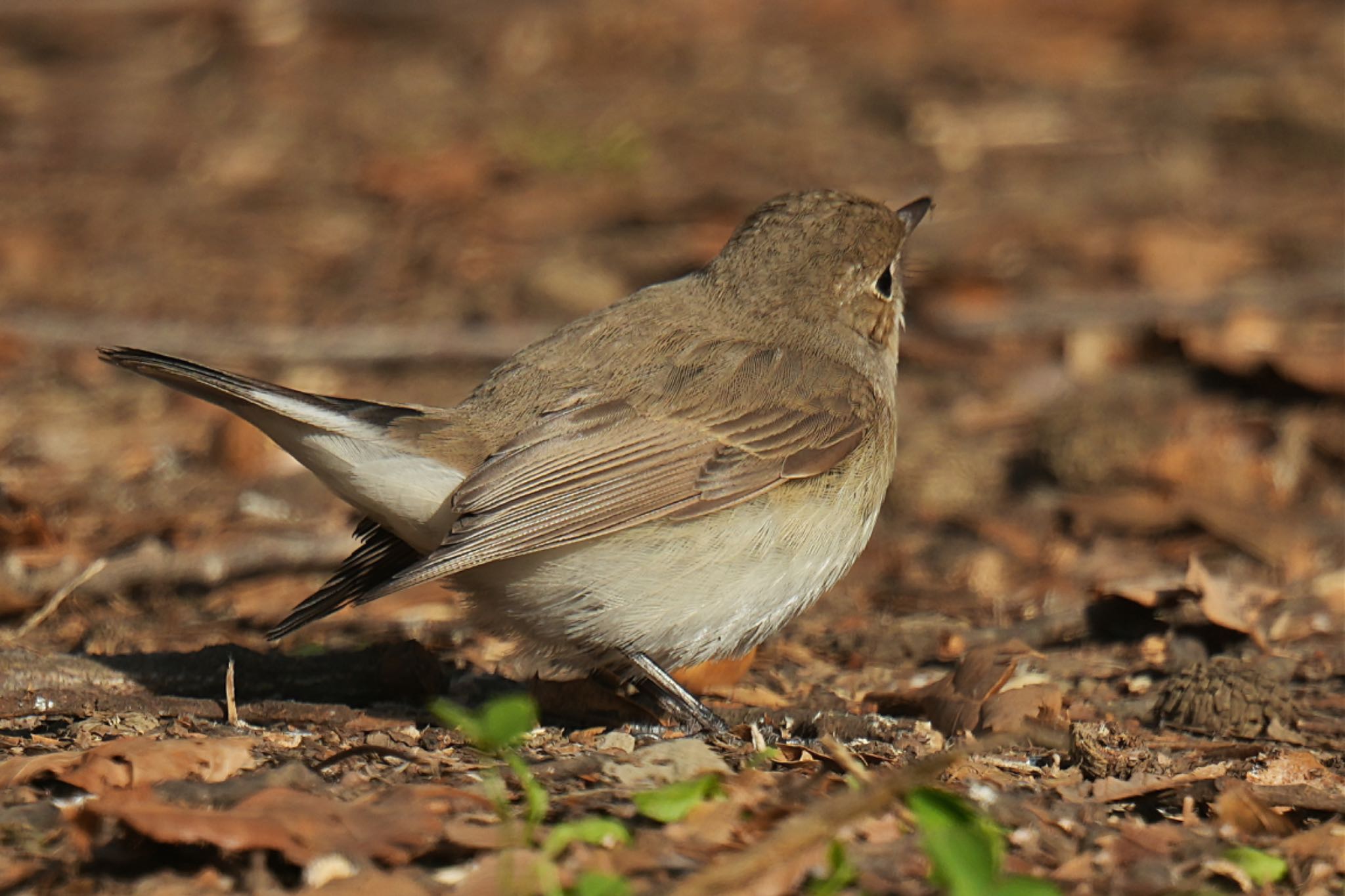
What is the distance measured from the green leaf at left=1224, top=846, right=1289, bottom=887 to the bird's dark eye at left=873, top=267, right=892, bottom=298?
8.39ft

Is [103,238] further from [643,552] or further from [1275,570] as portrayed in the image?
[1275,570]

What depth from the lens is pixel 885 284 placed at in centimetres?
538

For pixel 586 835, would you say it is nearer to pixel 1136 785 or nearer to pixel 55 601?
pixel 1136 785

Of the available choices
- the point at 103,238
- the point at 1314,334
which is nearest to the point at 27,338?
the point at 103,238

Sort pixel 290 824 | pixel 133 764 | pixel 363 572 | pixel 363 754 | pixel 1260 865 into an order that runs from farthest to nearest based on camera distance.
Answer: pixel 363 572 → pixel 363 754 → pixel 133 764 → pixel 1260 865 → pixel 290 824

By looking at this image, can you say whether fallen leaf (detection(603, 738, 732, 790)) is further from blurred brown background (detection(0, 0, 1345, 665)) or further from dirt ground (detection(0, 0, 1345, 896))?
blurred brown background (detection(0, 0, 1345, 665))

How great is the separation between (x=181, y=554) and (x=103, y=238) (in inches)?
161

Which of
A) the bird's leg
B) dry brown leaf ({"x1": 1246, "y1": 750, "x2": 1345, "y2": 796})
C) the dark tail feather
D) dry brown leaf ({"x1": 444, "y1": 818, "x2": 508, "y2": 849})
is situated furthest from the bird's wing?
dry brown leaf ({"x1": 1246, "y1": 750, "x2": 1345, "y2": 796})

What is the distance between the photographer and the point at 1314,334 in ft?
26.1

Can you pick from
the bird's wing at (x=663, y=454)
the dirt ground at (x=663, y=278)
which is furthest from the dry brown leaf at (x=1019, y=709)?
the bird's wing at (x=663, y=454)

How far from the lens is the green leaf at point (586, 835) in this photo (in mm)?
3041

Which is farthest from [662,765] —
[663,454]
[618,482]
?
[663,454]

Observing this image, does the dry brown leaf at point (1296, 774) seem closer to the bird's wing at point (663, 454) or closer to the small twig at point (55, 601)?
the bird's wing at point (663, 454)

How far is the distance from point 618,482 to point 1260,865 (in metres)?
1.96
